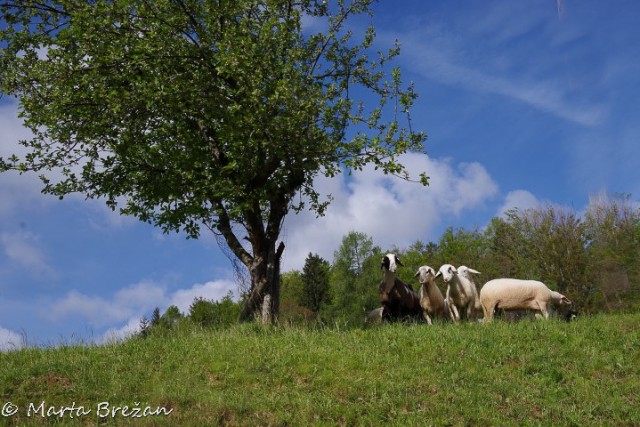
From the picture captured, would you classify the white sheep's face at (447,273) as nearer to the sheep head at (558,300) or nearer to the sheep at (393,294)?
the sheep at (393,294)

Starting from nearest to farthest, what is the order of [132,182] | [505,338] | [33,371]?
[33,371] < [505,338] < [132,182]

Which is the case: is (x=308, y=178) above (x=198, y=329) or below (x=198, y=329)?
above

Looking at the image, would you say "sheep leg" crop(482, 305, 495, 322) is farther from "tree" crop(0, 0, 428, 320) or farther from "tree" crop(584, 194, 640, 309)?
"tree" crop(584, 194, 640, 309)

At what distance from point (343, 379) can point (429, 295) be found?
33.0ft

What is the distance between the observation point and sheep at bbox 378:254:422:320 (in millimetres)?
21656

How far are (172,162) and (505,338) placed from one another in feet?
42.7

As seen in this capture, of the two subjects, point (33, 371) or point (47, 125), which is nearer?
point (33, 371)

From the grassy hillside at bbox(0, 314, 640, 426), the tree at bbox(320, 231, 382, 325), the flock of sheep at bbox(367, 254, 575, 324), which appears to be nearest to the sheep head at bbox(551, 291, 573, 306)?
the flock of sheep at bbox(367, 254, 575, 324)

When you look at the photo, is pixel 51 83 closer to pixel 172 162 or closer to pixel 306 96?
pixel 172 162

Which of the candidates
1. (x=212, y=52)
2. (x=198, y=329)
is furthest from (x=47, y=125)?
(x=198, y=329)

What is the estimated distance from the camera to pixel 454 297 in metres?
22.7

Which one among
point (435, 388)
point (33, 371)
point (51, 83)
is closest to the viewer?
point (435, 388)

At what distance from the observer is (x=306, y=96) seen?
20.1m

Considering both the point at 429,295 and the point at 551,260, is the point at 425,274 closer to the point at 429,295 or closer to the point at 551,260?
the point at 429,295
